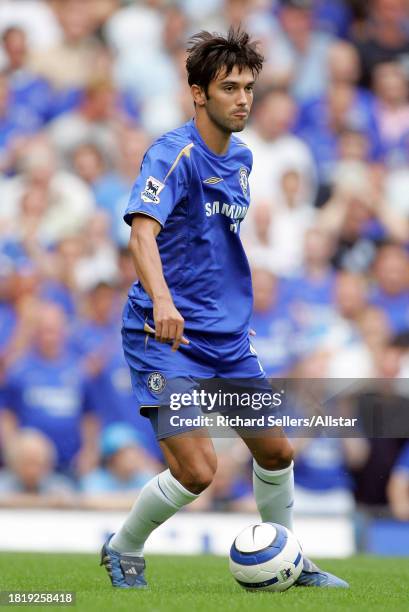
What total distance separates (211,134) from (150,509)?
68.7 inches

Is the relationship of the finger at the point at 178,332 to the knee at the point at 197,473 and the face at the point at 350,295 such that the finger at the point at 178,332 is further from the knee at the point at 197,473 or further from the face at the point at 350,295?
the face at the point at 350,295

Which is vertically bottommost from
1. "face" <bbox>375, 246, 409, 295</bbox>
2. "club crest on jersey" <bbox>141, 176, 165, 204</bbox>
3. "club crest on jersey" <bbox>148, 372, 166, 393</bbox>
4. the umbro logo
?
"club crest on jersey" <bbox>148, 372, 166, 393</bbox>

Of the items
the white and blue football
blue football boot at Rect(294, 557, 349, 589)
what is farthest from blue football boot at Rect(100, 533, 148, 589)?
blue football boot at Rect(294, 557, 349, 589)

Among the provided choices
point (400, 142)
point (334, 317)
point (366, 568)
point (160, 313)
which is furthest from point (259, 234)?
point (160, 313)

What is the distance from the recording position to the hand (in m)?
5.10

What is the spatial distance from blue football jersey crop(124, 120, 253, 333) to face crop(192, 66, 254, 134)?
17 centimetres

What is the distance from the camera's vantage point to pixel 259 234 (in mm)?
12023

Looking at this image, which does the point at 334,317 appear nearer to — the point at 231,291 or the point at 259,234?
the point at 259,234

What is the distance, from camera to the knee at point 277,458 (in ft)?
18.8

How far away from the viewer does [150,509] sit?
5.66 m

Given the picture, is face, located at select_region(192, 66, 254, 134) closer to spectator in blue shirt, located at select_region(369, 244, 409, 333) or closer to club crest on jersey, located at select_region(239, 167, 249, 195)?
club crest on jersey, located at select_region(239, 167, 249, 195)

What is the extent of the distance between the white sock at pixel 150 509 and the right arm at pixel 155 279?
65cm

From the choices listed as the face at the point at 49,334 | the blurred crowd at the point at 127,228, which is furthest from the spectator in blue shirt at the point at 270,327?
the face at the point at 49,334

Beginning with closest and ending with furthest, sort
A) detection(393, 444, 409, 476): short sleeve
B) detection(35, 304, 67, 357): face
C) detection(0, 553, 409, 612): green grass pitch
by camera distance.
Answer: detection(0, 553, 409, 612): green grass pitch
detection(393, 444, 409, 476): short sleeve
detection(35, 304, 67, 357): face
